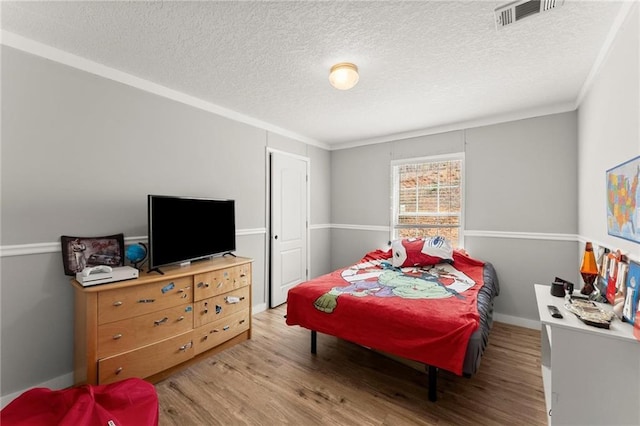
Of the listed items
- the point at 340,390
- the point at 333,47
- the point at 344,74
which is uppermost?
the point at 333,47

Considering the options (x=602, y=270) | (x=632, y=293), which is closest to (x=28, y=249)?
(x=632, y=293)

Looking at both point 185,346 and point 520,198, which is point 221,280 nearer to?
point 185,346

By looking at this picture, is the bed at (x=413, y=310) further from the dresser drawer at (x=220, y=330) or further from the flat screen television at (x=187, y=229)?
the flat screen television at (x=187, y=229)

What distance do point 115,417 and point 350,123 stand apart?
3.49 m

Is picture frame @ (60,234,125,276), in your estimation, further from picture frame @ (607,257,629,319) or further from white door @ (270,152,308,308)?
picture frame @ (607,257,629,319)

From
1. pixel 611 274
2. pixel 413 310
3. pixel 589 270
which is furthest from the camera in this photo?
pixel 413 310

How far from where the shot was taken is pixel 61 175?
6.78 ft

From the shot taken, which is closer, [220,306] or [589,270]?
[589,270]

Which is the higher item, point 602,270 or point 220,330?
point 602,270

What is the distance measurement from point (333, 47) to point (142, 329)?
8.22 ft

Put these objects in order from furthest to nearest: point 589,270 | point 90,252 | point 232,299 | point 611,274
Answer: point 232,299 → point 90,252 → point 589,270 → point 611,274

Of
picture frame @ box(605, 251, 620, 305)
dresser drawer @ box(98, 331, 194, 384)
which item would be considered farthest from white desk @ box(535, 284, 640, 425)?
dresser drawer @ box(98, 331, 194, 384)

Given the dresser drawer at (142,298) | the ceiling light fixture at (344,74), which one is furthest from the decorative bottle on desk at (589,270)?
the dresser drawer at (142,298)

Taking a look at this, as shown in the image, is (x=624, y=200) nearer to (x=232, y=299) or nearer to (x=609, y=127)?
(x=609, y=127)
